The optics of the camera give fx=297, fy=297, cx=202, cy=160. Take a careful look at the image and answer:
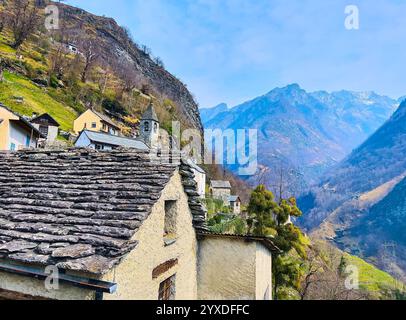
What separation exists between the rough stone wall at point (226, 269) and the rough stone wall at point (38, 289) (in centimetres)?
454

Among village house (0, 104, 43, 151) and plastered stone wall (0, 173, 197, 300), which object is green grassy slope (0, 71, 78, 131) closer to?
village house (0, 104, 43, 151)

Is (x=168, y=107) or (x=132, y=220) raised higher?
(x=168, y=107)

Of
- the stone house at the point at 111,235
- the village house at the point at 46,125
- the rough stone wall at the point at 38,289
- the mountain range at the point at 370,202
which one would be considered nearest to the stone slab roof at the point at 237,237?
the stone house at the point at 111,235

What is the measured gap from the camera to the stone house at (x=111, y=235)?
14.9ft

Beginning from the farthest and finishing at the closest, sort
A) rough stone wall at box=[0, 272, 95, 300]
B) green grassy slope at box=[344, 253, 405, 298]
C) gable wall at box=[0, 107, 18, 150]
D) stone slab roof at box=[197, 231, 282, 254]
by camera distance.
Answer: green grassy slope at box=[344, 253, 405, 298]
gable wall at box=[0, 107, 18, 150]
stone slab roof at box=[197, 231, 282, 254]
rough stone wall at box=[0, 272, 95, 300]

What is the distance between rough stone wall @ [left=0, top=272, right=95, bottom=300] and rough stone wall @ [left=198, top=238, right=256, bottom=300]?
4536mm

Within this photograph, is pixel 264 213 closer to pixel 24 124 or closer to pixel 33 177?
pixel 33 177

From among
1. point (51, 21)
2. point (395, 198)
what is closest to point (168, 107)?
point (51, 21)

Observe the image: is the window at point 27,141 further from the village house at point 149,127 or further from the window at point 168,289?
the window at point 168,289

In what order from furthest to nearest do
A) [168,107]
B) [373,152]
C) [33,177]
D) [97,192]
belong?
[373,152], [168,107], [33,177], [97,192]

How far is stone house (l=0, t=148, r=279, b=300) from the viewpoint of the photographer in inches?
179

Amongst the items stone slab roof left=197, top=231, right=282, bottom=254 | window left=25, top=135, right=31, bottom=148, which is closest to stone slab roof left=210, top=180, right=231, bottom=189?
window left=25, top=135, right=31, bottom=148

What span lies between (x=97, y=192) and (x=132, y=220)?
142 centimetres

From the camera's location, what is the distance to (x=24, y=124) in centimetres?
2923
